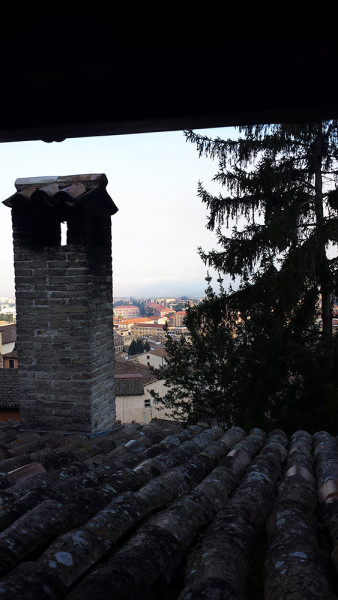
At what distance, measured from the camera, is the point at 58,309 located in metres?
4.91

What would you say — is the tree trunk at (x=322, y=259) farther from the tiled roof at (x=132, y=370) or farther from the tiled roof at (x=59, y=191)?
the tiled roof at (x=132, y=370)

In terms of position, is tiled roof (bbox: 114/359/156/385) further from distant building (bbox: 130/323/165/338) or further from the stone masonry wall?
distant building (bbox: 130/323/165/338)

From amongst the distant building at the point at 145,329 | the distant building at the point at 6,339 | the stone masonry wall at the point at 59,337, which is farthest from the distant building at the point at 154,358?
the distant building at the point at 145,329

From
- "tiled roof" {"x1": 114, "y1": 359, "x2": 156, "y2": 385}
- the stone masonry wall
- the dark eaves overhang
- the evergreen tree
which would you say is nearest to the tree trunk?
the evergreen tree

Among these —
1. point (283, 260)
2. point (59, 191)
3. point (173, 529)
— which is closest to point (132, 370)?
point (283, 260)

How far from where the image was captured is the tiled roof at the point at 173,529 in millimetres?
1317

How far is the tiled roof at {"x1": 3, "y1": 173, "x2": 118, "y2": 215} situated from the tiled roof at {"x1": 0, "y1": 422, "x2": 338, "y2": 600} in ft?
8.89

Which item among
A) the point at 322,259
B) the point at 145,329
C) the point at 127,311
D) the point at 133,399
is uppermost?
the point at 322,259

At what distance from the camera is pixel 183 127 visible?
4.23 feet

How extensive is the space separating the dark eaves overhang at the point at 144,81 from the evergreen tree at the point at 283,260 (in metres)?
8.52

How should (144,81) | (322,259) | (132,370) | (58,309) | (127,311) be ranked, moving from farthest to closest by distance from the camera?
1. (127,311)
2. (132,370)
3. (322,259)
4. (58,309)
5. (144,81)

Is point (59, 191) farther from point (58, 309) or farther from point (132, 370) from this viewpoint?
point (132, 370)

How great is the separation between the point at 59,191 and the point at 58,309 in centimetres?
129

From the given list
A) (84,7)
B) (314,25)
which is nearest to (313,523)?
(314,25)
